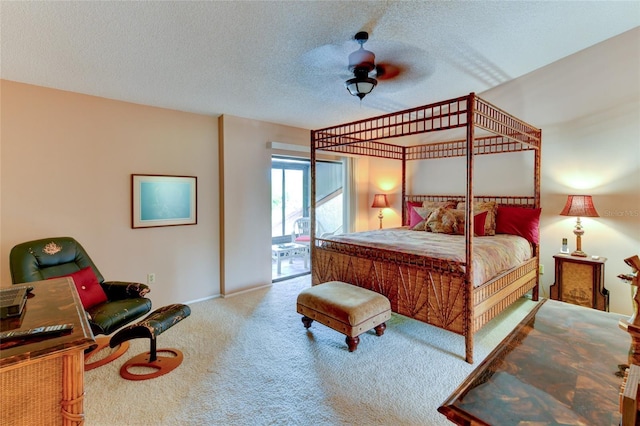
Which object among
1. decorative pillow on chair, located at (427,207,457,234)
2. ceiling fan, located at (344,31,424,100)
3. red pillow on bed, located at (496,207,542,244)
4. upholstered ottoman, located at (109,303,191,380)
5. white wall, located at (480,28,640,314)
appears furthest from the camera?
decorative pillow on chair, located at (427,207,457,234)

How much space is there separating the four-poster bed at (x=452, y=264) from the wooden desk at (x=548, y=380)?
0.77m

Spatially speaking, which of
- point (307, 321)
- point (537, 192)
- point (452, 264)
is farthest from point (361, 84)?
point (537, 192)

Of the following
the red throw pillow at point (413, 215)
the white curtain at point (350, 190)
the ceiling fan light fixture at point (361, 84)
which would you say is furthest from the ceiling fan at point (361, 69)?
the white curtain at point (350, 190)

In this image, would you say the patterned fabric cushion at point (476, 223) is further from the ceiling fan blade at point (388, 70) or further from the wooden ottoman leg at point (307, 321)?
the wooden ottoman leg at point (307, 321)

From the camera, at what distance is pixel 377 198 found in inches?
218

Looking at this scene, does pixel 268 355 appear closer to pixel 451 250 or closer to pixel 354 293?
pixel 354 293

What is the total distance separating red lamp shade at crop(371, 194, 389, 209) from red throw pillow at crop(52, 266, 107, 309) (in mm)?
4207

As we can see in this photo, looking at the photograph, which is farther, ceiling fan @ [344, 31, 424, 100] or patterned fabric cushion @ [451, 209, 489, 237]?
patterned fabric cushion @ [451, 209, 489, 237]

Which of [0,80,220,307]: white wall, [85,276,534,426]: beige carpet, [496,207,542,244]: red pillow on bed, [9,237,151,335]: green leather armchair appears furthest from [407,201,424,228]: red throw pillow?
[9,237,151,335]: green leather armchair

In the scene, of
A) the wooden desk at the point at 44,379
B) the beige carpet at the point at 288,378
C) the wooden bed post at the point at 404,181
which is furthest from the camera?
the wooden bed post at the point at 404,181

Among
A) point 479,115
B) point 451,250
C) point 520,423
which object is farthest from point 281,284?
point 520,423

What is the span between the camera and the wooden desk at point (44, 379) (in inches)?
37.3

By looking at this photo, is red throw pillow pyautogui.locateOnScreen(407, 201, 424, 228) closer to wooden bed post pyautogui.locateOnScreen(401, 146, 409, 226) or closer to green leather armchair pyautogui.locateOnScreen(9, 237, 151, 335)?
wooden bed post pyautogui.locateOnScreen(401, 146, 409, 226)

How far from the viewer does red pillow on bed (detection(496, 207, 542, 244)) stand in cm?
369
